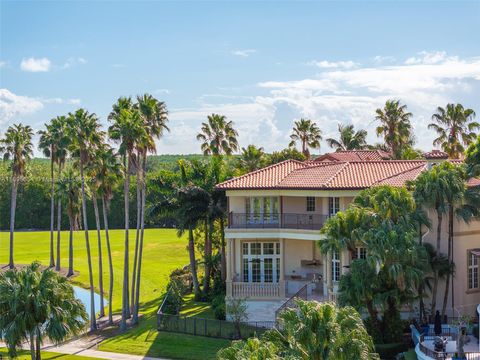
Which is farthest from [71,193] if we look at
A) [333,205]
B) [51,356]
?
[333,205]

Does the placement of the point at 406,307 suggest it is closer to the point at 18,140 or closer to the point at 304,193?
the point at 304,193

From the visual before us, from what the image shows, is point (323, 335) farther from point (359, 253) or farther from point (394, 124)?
point (394, 124)

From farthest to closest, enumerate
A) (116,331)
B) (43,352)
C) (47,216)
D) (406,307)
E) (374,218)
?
(47,216) < (116,331) < (43,352) < (406,307) < (374,218)

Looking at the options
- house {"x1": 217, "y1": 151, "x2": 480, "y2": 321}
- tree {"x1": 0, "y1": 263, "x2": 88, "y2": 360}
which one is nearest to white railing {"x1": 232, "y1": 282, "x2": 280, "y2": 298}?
house {"x1": 217, "y1": 151, "x2": 480, "y2": 321}

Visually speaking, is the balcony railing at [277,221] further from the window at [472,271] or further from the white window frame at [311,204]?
the window at [472,271]

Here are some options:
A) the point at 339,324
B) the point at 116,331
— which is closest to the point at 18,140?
the point at 116,331

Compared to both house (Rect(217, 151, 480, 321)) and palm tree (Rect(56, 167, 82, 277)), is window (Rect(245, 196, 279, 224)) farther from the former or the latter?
palm tree (Rect(56, 167, 82, 277))
